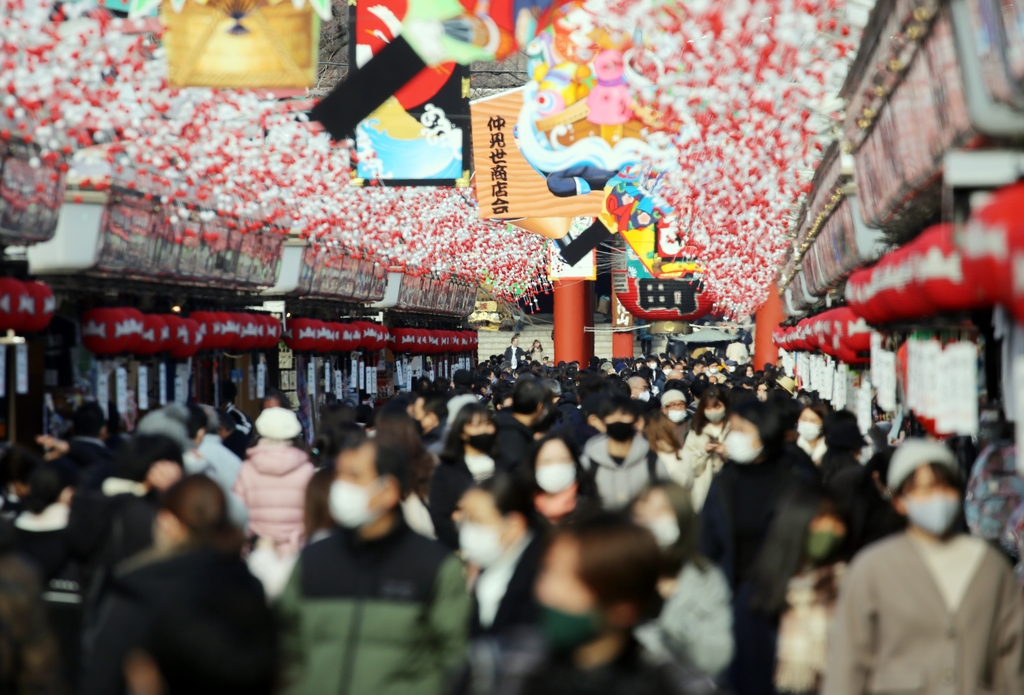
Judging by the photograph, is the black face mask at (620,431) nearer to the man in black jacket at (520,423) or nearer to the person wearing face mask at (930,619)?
the man in black jacket at (520,423)

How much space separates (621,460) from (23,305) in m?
5.16

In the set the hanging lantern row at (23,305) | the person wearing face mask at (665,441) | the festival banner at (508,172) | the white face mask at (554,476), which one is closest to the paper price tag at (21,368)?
the hanging lantern row at (23,305)

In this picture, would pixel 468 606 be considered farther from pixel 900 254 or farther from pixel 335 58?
pixel 335 58

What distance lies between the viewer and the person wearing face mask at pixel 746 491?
6.64 meters

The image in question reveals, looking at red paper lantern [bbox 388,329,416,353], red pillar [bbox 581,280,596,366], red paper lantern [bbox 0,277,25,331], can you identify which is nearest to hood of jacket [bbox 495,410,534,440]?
red paper lantern [bbox 0,277,25,331]

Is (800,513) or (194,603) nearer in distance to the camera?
→ (194,603)

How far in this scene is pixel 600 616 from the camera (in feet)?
10.5

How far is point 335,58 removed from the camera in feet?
129

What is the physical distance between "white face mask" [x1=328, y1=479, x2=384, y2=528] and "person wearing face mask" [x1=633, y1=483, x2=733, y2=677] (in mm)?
1023

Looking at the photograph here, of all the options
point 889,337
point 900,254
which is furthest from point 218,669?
point 889,337

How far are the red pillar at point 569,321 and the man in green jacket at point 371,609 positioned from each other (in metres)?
36.9

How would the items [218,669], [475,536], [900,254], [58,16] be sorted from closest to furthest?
[218,669] → [475,536] → [900,254] → [58,16]

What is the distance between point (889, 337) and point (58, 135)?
6864 mm

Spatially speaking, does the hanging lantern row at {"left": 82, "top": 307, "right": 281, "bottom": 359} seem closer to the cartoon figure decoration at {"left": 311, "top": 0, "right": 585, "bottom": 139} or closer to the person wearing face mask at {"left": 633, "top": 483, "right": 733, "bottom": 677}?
the cartoon figure decoration at {"left": 311, "top": 0, "right": 585, "bottom": 139}
